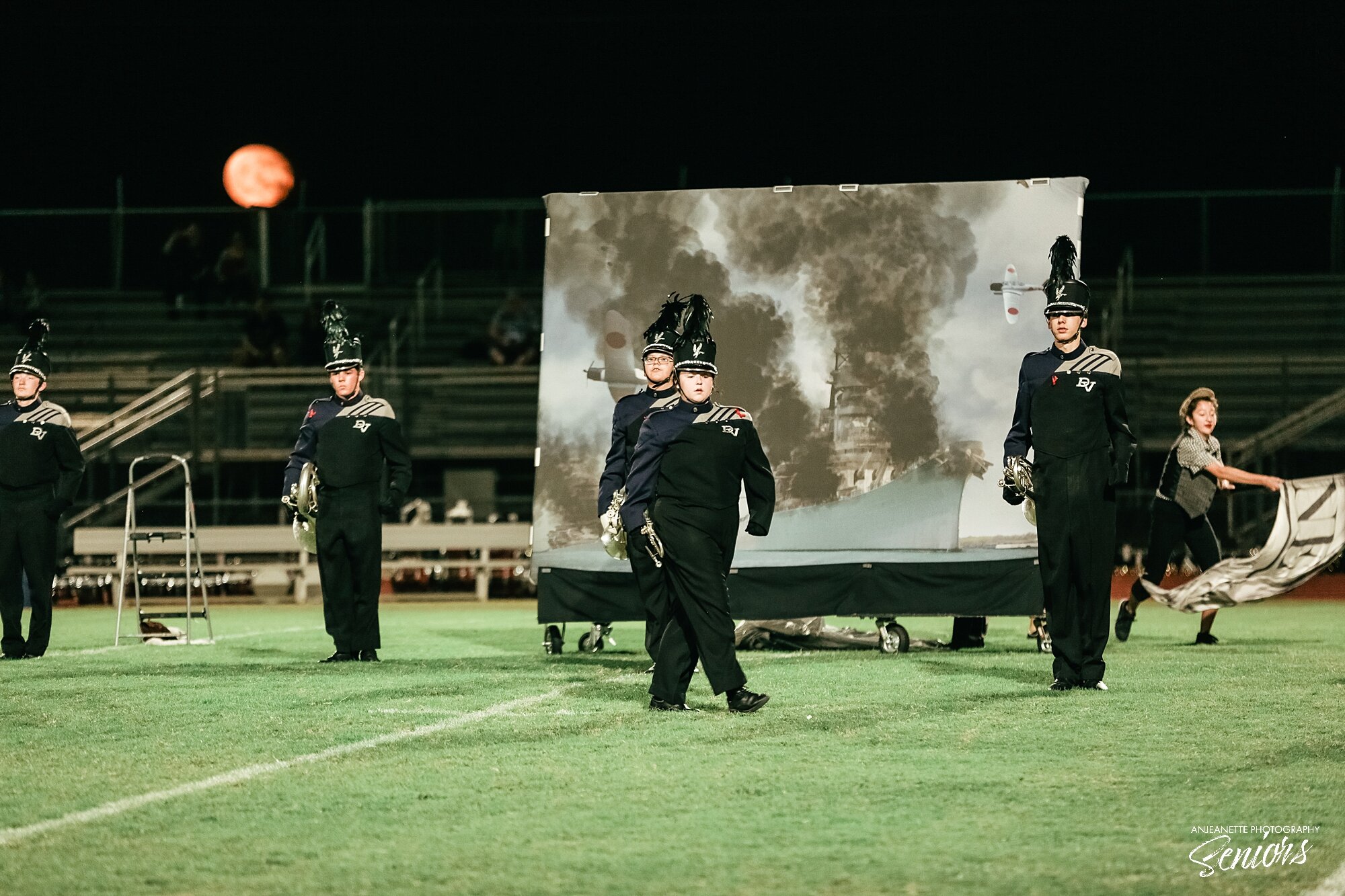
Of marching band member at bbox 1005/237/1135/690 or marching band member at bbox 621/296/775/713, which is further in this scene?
marching band member at bbox 1005/237/1135/690

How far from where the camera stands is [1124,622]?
13391mm

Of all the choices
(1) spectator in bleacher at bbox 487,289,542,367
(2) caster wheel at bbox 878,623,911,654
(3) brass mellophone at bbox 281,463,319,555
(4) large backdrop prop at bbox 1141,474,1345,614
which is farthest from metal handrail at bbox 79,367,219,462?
(4) large backdrop prop at bbox 1141,474,1345,614

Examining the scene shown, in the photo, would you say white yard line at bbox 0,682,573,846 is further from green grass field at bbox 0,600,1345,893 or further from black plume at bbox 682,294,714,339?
black plume at bbox 682,294,714,339

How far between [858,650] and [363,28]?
15959mm

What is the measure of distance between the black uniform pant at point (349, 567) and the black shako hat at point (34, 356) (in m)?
2.45

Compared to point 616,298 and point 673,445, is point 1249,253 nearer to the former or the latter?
point 616,298

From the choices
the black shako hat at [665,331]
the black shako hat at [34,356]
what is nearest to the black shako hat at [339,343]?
the black shako hat at [34,356]

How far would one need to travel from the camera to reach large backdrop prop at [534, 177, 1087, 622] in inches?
485

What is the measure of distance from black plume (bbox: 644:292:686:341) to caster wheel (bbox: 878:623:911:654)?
123 inches

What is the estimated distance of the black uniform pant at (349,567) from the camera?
12.2 metres

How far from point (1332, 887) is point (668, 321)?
251 inches

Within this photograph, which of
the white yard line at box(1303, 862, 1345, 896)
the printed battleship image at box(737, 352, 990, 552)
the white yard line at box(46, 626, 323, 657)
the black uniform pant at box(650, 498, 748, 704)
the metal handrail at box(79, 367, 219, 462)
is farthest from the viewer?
the metal handrail at box(79, 367, 219, 462)

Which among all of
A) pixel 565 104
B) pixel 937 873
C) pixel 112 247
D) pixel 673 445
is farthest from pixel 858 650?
pixel 112 247

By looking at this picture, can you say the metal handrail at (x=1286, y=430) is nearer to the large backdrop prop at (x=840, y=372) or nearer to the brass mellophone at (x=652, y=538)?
the large backdrop prop at (x=840, y=372)
